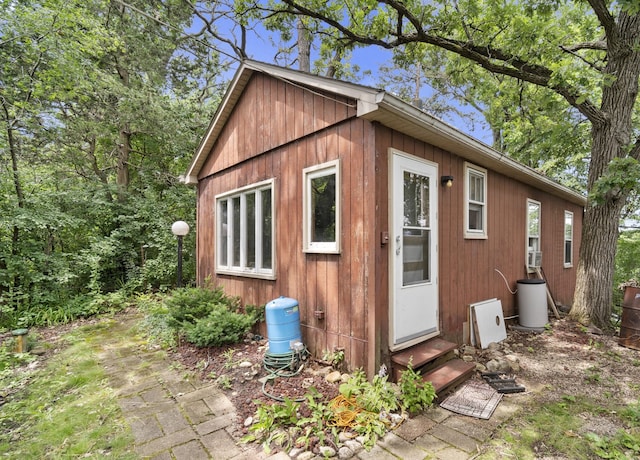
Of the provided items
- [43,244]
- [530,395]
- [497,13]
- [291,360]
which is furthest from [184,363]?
[497,13]

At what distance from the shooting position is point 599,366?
390 cm

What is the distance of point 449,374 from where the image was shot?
3.33m

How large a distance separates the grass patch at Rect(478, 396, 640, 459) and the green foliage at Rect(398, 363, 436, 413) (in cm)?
59

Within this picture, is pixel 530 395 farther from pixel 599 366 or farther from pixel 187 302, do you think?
pixel 187 302

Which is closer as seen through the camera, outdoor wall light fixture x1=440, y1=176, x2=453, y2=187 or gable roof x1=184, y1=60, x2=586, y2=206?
gable roof x1=184, y1=60, x2=586, y2=206

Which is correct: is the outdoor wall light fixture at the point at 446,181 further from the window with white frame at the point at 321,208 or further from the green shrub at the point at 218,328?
the green shrub at the point at 218,328

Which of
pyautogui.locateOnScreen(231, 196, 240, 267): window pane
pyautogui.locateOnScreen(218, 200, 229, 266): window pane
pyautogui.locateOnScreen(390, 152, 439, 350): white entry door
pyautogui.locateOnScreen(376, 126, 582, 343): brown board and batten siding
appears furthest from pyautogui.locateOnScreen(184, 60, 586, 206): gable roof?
pyautogui.locateOnScreen(231, 196, 240, 267): window pane

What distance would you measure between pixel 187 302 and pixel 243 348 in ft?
3.84

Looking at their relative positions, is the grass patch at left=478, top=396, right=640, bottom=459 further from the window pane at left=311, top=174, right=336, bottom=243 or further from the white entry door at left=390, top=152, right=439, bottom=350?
the window pane at left=311, top=174, right=336, bottom=243

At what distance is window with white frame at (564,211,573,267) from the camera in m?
8.49

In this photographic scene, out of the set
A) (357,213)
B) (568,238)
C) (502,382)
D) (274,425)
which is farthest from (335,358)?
(568,238)

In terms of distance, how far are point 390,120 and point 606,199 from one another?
4826 mm

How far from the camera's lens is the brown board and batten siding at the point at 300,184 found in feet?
10.8

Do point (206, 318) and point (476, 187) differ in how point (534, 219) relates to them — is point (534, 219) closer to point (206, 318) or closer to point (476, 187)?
point (476, 187)
